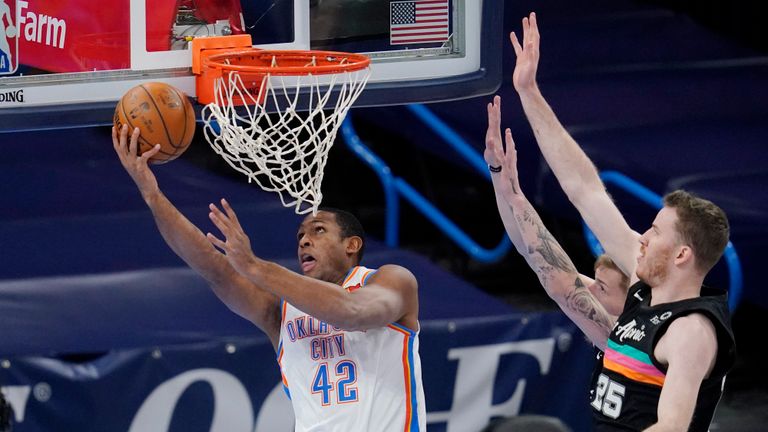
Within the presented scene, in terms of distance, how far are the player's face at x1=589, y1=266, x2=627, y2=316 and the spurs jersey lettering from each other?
649 mm

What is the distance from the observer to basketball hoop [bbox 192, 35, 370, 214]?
14.3 feet

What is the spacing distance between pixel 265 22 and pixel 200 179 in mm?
3051

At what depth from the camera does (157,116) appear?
4137 millimetres

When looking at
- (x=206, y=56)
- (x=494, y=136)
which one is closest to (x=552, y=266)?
(x=494, y=136)

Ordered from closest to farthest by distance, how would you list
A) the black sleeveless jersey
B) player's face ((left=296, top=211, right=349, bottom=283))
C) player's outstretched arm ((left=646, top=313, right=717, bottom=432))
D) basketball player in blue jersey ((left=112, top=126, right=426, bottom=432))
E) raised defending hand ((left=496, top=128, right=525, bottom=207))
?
player's outstretched arm ((left=646, top=313, right=717, bottom=432)) → the black sleeveless jersey → raised defending hand ((left=496, top=128, right=525, bottom=207)) → basketball player in blue jersey ((left=112, top=126, right=426, bottom=432)) → player's face ((left=296, top=211, right=349, bottom=283))

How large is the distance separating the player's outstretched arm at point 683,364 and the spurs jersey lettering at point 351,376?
3.84 ft

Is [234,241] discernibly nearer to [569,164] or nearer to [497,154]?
[497,154]

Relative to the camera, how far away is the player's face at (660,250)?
12.0ft

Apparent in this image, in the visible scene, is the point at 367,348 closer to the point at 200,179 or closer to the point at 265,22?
the point at 265,22

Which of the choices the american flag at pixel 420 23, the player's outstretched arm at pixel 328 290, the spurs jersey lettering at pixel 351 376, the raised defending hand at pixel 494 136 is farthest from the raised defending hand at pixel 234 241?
the american flag at pixel 420 23

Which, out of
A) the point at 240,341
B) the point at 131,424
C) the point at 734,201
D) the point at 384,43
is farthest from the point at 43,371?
the point at 734,201

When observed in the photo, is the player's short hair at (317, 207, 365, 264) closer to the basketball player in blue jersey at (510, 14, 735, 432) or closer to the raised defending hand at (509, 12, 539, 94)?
the raised defending hand at (509, 12, 539, 94)

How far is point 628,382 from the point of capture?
12.0 ft

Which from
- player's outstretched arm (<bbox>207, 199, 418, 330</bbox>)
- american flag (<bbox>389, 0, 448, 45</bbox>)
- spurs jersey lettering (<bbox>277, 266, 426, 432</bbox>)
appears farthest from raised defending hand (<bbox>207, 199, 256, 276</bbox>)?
american flag (<bbox>389, 0, 448, 45</bbox>)
